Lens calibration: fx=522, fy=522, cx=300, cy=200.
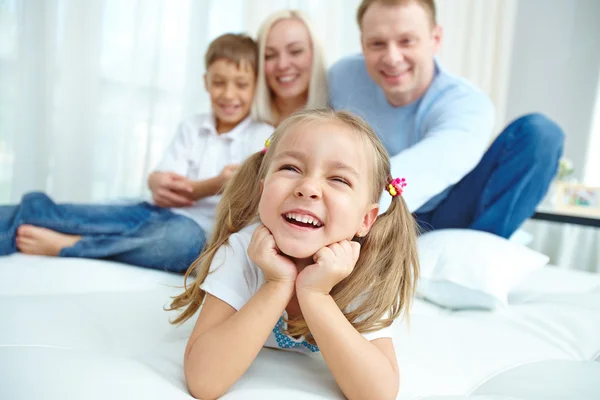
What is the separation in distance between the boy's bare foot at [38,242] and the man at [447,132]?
2.89ft

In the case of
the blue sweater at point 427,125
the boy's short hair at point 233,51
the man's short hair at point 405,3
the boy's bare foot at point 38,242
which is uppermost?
the man's short hair at point 405,3

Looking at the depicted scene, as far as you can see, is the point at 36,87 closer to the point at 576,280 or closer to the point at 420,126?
the point at 420,126

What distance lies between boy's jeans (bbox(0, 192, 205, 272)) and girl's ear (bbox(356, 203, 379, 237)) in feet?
2.30

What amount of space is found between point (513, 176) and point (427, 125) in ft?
0.93

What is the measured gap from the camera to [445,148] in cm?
136

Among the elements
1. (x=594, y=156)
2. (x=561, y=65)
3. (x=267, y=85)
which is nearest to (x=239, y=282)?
(x=267, y=85)

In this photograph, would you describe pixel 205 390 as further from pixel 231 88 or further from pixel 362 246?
pixel 231 88

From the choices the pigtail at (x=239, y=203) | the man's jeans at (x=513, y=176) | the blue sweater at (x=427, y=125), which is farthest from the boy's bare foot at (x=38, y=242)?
the man's jeans at (x=513, y=176)

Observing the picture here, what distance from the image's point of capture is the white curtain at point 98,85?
78.5 inches

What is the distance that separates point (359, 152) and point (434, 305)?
569mm

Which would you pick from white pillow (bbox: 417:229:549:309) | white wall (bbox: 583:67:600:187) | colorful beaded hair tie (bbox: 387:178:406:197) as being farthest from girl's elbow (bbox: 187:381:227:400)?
white wall (bbox: 583:67:600:187)

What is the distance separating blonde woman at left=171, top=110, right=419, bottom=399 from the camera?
2.17ft

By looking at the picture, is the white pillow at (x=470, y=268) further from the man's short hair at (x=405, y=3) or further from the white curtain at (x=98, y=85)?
the white curtain at (x=98, y=85)

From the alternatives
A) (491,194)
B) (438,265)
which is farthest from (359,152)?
(491,194)
